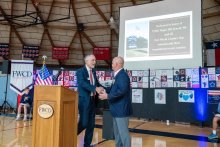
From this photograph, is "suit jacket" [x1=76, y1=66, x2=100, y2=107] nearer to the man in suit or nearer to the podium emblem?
the man in suit

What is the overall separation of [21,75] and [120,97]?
629cm

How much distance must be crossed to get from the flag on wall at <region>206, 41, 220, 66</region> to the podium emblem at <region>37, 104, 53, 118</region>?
10.6 meters

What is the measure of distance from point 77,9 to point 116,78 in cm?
1095

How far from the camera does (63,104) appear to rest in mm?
2439

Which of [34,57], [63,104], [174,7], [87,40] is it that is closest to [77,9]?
[87,40]

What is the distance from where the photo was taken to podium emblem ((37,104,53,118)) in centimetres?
234

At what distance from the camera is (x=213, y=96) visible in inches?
274

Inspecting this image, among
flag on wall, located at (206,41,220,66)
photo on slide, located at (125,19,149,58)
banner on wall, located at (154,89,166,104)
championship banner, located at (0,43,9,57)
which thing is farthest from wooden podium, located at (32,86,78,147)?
championship banner, located at (0,43,9,57)

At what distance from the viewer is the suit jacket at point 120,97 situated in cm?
327

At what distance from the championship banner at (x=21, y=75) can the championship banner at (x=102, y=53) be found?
5.92 m

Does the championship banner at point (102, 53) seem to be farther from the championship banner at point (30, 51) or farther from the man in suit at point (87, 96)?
the man in suit at point (87, 96)

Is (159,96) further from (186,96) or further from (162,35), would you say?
(162,35)

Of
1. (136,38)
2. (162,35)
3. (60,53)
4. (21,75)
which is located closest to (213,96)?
(162,35)

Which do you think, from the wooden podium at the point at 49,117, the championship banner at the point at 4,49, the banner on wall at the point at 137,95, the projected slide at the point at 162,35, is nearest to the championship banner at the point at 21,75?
the projected slide at the point at 162,35
